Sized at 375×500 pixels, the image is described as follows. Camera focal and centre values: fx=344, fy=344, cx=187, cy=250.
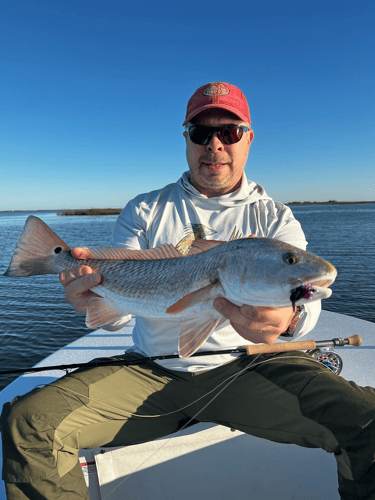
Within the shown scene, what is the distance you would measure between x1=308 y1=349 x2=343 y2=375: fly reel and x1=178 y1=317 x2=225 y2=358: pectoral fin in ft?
7.01

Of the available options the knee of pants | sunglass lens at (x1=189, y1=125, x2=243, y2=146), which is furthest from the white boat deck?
sunglass lens at (x1=189, y1=125, x2=243, y2=146)

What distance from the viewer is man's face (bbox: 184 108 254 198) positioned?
3.61 m

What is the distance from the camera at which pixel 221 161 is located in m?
3.62

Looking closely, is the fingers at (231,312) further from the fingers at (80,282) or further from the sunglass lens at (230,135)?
the sunglass lens at (230,135)

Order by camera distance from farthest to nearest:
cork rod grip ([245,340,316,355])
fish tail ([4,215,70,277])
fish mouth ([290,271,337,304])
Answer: fish tail ([4,215,70,277]) → cork rod grip ([245,340,316,355]) → fish mouth ([290,271,337,304])

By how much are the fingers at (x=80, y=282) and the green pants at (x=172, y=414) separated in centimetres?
65

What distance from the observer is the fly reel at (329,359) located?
13.7ft

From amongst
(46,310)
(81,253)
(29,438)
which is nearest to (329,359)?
(81,253)

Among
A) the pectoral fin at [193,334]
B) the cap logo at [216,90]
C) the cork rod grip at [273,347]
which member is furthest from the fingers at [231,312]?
the cap logo at [216,90]

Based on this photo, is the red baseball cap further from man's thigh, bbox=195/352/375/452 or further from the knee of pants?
the knee of pants

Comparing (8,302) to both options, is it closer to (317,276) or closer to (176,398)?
(176,398)

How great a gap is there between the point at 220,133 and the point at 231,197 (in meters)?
0.68

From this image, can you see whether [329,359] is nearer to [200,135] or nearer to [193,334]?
[193,334]

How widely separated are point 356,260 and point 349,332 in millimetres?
19570
